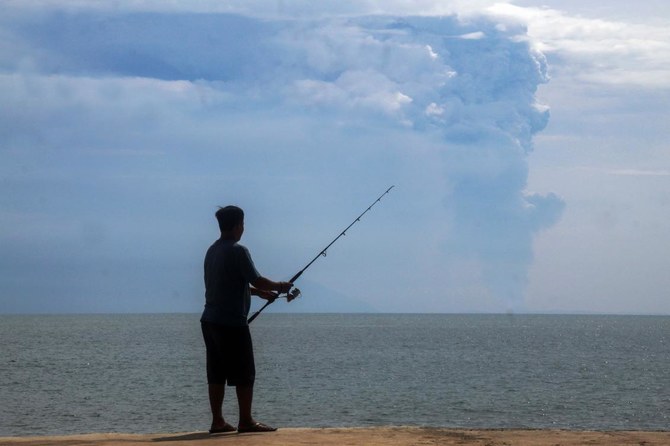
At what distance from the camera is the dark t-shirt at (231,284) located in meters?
8.12

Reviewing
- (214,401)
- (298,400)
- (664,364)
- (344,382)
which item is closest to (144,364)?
(344,382)

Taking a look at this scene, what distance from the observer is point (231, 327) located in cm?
814

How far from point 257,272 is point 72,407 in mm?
17580

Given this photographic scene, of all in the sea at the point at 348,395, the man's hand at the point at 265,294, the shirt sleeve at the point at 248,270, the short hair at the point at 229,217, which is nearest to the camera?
the shirt sleeve at the point at 248,270

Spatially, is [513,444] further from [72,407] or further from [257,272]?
[72,407]

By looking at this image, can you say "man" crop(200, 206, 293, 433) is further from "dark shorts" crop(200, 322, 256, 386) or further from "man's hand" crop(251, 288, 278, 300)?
"man's hand" crop(251, 288, 278, 300)

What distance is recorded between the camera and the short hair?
8.30m

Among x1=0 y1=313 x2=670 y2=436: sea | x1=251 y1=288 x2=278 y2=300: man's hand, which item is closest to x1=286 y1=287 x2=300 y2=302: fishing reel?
x1=251 y1=288 x2=278 y2=300: man's hand

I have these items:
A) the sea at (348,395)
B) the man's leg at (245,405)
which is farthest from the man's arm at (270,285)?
the sea at (348,395)

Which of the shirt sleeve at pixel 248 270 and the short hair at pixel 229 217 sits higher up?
the short hair at pixel 229 217

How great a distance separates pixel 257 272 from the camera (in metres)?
8.16

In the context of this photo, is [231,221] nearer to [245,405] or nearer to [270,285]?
[270,285]

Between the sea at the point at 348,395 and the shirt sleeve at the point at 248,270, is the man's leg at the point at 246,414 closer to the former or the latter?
the shirt sleeve at the point at 248,270

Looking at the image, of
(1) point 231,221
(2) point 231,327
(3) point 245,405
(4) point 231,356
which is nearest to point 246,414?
(3) point 245,405
